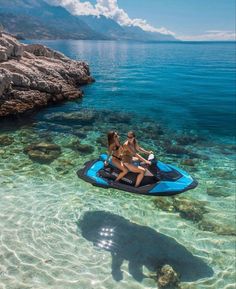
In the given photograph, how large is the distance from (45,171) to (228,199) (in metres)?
9.79

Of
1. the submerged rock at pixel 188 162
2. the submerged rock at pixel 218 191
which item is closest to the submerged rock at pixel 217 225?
the submerged rock at pixel 218 191

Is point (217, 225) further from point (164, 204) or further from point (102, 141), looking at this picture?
point (102, 141)

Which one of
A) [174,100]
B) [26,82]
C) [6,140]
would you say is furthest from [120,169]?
[174,100]

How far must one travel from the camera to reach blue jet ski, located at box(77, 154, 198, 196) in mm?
11586

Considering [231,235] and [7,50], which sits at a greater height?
[7,50]

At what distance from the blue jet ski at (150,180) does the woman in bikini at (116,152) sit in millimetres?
183

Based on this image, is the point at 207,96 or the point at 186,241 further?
the point at 207,96

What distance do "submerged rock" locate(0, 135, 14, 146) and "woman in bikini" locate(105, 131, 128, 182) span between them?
1099cm

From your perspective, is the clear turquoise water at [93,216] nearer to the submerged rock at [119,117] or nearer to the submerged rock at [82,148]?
the submerged rock at [82,148]

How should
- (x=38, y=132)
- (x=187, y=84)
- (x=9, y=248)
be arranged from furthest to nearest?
(x=187, y=84)
(x=38, y=132)
(x=9, y=248)

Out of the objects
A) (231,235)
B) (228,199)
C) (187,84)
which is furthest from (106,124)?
(187,84)

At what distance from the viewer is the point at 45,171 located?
17.7m

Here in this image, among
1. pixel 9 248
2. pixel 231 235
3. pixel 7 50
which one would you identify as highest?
pixel 7 50

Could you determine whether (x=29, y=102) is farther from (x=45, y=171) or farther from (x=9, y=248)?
(x=9, y=248)
